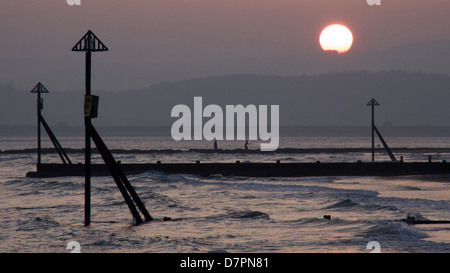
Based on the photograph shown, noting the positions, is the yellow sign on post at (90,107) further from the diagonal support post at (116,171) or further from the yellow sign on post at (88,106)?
the diagonal support post at (116,171)

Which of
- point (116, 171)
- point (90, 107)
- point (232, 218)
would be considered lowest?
point (232, 218)

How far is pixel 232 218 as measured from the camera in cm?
2652

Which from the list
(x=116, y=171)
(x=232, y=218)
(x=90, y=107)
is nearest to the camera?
(x=90, y=107)

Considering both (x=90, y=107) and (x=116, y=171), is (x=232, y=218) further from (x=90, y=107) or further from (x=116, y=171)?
(x=90, y=107)

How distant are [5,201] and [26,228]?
1203 cm

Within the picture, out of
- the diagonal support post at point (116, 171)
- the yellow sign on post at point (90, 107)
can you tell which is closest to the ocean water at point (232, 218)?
the diagonal support post at point (116, 171)

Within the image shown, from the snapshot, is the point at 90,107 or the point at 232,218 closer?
the point at 90,107

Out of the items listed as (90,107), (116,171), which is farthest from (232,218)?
(90,107)

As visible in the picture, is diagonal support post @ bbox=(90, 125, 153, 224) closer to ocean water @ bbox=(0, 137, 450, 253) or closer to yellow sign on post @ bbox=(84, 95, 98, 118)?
yellow sign on post @ bbox=(84, 95, 98, 118)

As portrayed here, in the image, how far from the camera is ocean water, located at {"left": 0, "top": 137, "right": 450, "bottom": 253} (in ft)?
64.4

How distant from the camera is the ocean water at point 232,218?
1964 cm
